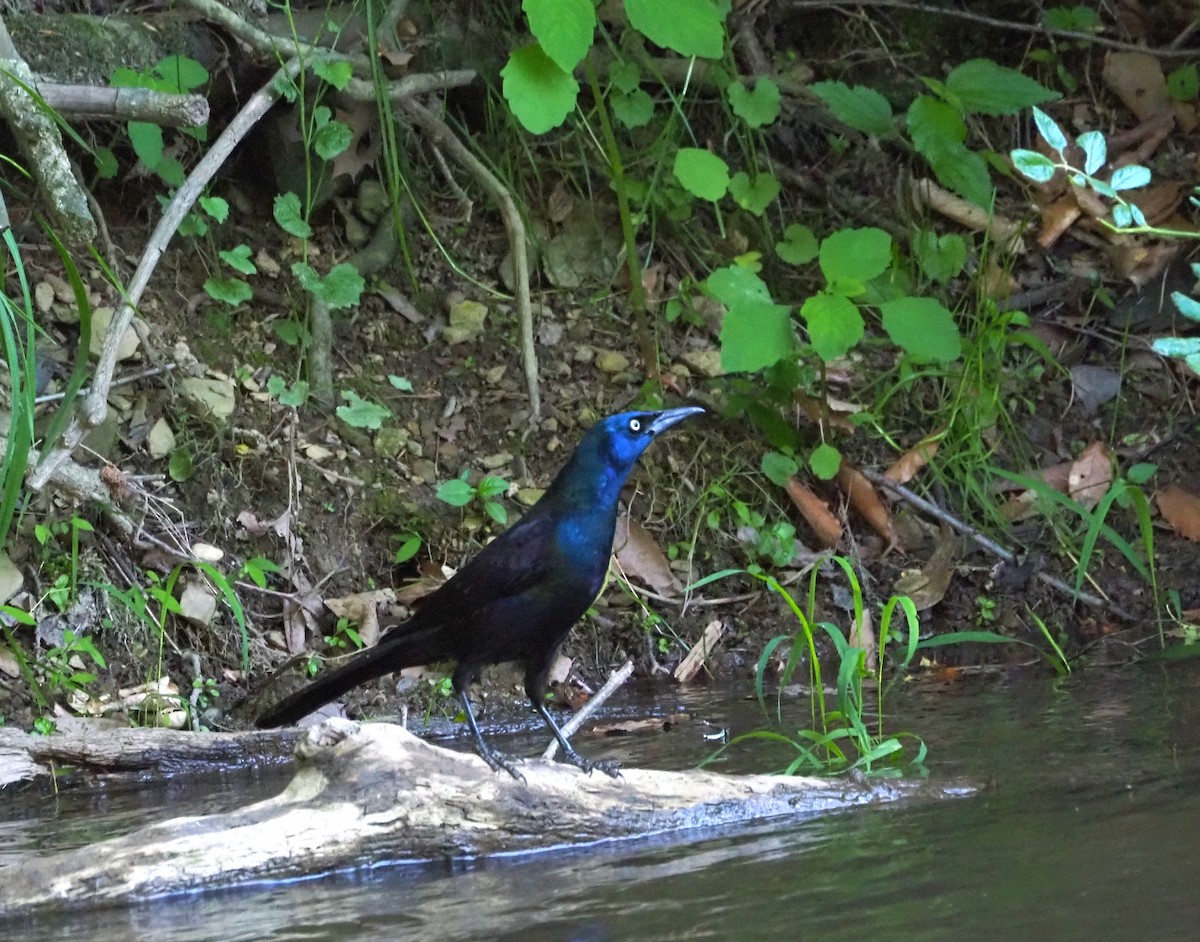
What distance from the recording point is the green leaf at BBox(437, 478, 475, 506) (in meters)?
4.81

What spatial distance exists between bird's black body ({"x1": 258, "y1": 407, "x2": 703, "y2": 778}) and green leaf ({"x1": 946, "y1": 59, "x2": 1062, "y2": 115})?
2.46m

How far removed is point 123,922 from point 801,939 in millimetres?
1131

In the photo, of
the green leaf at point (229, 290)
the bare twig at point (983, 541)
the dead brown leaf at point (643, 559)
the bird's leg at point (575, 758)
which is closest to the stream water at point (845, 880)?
the bird's leg at point (575, 758)

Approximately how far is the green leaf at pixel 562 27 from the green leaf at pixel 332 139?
112 centimetres

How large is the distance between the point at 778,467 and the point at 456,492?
1256 millimetres

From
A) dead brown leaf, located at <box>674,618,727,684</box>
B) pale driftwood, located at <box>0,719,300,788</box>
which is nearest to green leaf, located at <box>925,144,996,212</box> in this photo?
dead brown leaf, located at <box>674,618,727,684</box>

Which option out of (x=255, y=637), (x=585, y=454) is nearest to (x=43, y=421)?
(x=255, y=637)

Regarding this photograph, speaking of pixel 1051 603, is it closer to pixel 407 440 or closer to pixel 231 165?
pixel 407 440

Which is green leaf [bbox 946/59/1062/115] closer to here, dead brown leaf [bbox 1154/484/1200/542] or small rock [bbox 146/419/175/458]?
dead brown leaf [bbox 1154/484/1200/542]

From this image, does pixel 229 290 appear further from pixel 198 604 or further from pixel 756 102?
pixel 756 102

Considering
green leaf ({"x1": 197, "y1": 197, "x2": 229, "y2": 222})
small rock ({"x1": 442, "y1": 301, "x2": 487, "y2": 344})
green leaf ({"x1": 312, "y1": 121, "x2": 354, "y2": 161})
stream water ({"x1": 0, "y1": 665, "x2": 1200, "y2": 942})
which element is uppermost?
green leaf ({"x1": 312, "y1": 121, "x2": 354, "y2": 161})

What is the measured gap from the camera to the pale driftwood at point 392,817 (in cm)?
243

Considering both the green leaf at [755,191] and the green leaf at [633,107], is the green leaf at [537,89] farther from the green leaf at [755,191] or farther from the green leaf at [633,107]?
the green leaf at [755,191]

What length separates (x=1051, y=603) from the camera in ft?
16.7
